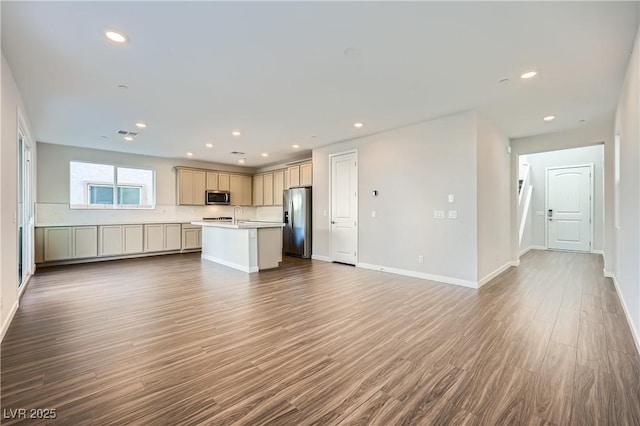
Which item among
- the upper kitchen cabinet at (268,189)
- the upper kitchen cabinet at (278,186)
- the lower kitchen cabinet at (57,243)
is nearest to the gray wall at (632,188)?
the upper kitchen cabinet at (278,186)

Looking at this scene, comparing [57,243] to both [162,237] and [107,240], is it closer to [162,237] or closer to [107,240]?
[107,240]

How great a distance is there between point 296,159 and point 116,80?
5346 millimetres

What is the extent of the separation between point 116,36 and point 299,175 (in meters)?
5.53

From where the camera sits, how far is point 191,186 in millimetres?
8250

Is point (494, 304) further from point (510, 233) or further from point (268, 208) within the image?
point (268, 208)

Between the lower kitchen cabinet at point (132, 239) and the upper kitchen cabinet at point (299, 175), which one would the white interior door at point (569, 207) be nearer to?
the upper kitchen cabinet at point (299, 175)

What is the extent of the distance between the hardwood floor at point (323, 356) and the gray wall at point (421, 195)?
737 millimetres

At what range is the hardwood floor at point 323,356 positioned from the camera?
66.4 inches

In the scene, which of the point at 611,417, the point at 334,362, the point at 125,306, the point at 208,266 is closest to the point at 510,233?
the point at 611,417

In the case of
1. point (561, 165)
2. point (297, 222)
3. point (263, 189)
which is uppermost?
point (561, 165)

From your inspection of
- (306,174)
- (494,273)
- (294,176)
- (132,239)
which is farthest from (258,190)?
(494,273)

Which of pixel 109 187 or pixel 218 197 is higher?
pixel 109 187

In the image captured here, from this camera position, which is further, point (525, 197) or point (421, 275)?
point (525, 197)

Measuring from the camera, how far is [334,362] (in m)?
2.20
